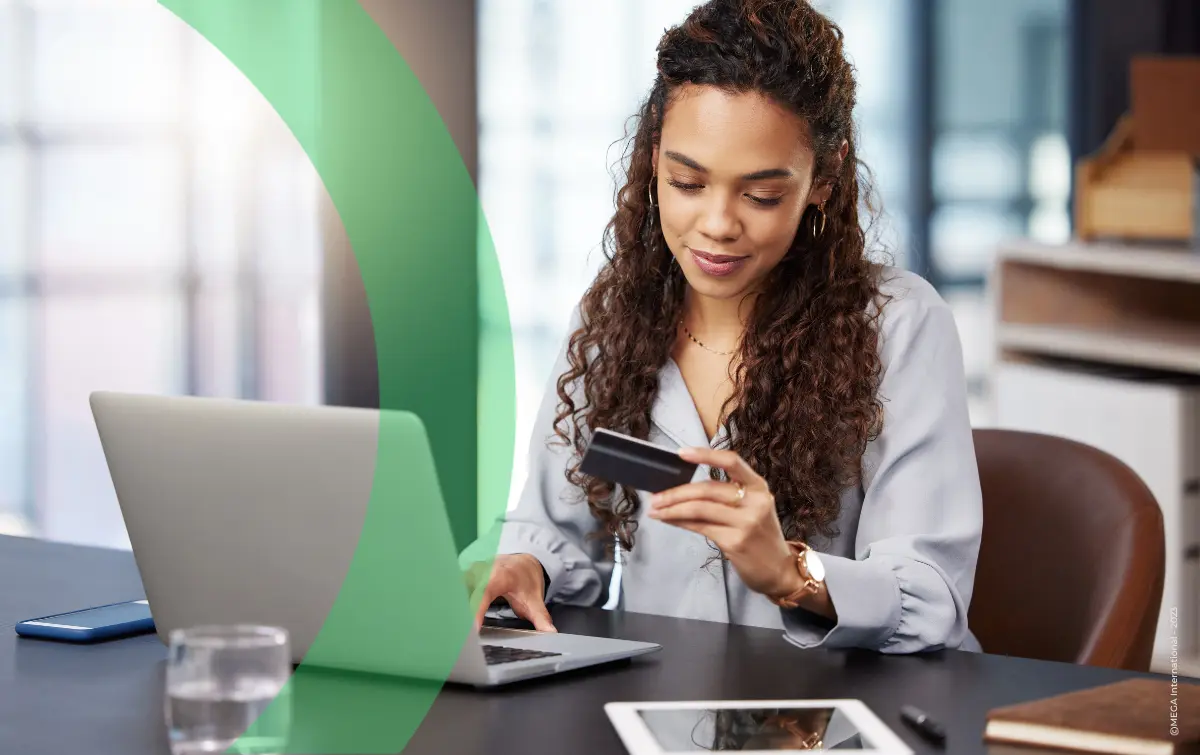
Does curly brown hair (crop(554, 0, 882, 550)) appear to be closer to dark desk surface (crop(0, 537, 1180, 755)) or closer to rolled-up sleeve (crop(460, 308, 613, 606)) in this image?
rolled-up sleeve (crop(460, 308, 613, 606))

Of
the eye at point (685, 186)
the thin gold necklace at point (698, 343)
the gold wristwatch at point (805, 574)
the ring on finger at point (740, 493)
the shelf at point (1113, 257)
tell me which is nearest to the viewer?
the ring on finger at point (740, 493)

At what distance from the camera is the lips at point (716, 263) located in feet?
5.07

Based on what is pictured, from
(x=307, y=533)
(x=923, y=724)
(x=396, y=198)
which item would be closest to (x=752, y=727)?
(x=923, y=724)

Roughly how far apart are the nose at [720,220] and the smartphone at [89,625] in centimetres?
69

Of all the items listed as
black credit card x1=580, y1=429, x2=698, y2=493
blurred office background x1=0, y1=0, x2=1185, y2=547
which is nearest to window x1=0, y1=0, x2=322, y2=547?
blurred office background x1=0, y1=0, x2=1185, y2=547

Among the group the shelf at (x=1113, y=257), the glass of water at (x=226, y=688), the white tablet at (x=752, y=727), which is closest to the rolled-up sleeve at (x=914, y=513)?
the white tablet at (x=752, y=727)

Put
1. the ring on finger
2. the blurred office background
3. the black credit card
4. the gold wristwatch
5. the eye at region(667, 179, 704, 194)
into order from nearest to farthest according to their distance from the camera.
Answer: the black credit card
the ring on finger
the gold wristwatch
the eye at region(667, 179, 704, 194)
the blurred office background

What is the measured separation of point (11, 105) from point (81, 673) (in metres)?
3.14

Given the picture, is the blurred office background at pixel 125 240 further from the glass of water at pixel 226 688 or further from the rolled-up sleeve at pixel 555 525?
the glass of water at pixel 226 688

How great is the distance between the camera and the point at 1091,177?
142 inches

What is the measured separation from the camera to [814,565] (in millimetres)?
1346

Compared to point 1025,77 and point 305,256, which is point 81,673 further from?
point 1025,77

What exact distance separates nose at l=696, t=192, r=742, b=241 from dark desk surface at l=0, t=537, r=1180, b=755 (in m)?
0.41

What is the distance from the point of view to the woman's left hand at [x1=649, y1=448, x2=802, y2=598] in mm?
1185
